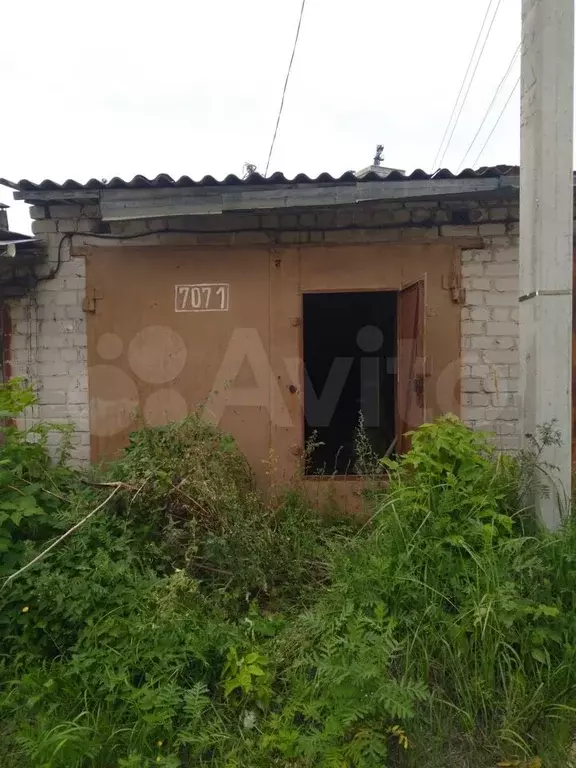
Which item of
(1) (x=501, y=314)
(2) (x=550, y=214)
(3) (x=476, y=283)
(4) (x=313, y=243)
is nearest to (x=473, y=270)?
(3) (x=476, y=283)

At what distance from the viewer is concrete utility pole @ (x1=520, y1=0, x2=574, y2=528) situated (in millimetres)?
2945

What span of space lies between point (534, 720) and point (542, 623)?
0.41 meters

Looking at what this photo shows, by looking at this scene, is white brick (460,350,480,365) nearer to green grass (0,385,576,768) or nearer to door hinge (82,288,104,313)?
green grass (0,385,576,768)

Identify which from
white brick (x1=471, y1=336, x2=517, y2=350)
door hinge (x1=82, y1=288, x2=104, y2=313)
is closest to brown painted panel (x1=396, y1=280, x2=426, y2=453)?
white brick (x1=471, y1=336, x2=517, y2=350)

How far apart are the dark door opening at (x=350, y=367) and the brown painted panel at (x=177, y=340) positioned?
38.7 inches

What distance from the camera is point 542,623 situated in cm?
257

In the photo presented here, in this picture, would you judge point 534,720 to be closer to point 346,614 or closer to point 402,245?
point 346,614

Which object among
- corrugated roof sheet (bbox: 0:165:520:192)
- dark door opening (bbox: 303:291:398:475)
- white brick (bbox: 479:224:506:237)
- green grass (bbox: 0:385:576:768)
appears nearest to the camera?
green grass (bbox: 0:385:576:768)

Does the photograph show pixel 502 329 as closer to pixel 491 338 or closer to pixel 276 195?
pixel 491 338

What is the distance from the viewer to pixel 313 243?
473 centimetres

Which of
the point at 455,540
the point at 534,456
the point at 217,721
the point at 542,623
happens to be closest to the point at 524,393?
the point at 534,456

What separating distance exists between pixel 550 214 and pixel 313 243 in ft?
7.05

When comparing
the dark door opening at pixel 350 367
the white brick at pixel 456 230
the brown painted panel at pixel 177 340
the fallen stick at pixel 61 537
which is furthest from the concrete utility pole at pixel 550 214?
the dark door opening at pixel 350 367

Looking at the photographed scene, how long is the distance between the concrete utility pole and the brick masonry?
1.59 meters
